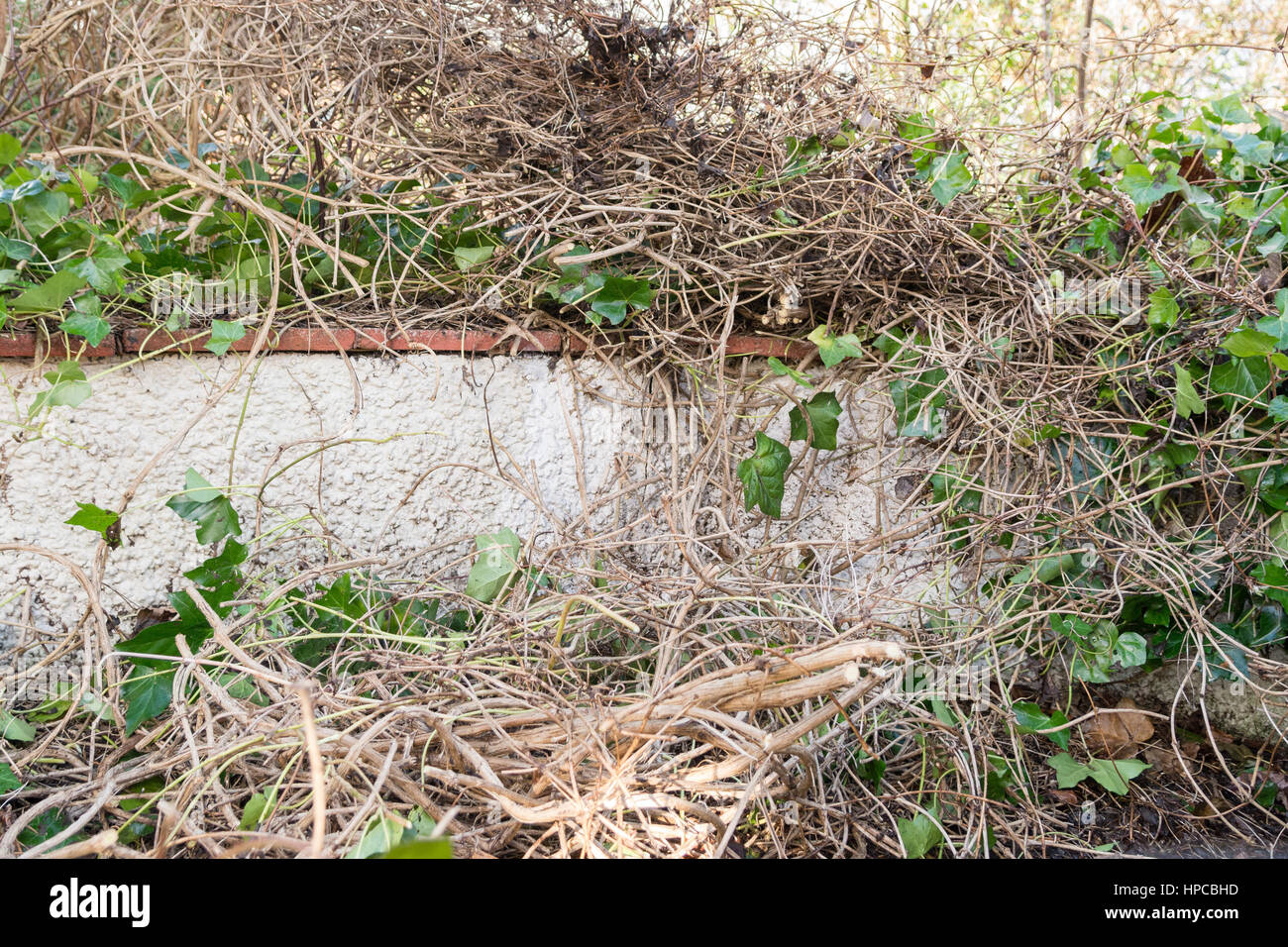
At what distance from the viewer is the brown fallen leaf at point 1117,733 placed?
215 cm

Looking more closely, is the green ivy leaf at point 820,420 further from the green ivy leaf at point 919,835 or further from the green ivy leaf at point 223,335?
the green ivy leaf at point 223,335

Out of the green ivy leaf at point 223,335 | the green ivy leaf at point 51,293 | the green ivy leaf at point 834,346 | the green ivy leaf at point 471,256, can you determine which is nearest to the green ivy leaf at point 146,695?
the green ivy leaf at point 223,335

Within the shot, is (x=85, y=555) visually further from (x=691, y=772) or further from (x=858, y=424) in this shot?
(x=858, y=424)

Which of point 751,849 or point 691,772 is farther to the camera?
point 751,849

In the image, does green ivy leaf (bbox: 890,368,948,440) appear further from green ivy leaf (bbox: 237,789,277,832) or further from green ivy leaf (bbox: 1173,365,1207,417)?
green ivy leaf (bbox: 237,789,277,832)

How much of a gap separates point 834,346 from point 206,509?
5.01 ft

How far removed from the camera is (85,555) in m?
1.95

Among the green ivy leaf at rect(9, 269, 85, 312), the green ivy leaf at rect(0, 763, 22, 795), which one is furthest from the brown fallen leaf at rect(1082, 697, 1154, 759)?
the green ivy leaf at rect(9, 269, 85, 312)

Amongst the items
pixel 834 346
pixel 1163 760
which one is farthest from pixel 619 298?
pixel 1163 760

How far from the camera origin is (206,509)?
1836 millimetres

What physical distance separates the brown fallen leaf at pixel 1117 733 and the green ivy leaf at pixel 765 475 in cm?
103
